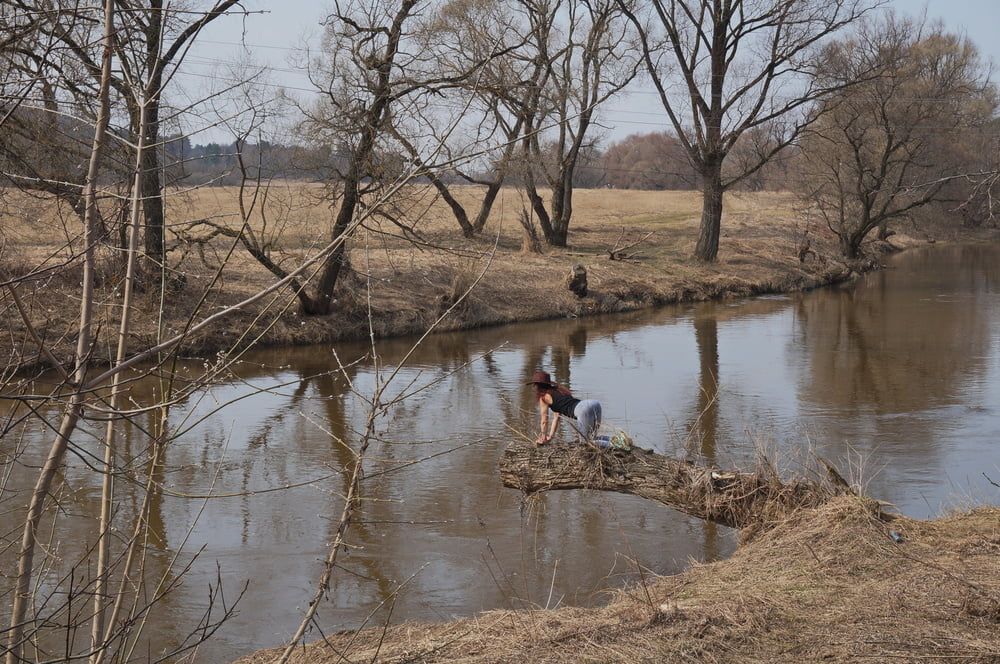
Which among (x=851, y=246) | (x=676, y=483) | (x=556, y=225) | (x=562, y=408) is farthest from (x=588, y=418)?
(x=851, y=246)

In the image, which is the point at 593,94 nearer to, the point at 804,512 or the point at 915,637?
the point at 804,512

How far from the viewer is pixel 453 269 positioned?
25.8 meters

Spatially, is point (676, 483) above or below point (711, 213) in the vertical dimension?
below

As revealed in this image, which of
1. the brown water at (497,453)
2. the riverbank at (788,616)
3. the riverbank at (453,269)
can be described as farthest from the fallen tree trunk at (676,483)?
the riverbank at (453,269)

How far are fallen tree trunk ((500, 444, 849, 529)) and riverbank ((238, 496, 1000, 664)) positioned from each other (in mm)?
601

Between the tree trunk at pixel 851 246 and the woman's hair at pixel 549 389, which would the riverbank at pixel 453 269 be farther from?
the woman's hair at pixel 549 389

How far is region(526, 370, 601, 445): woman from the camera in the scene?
29.2 feet

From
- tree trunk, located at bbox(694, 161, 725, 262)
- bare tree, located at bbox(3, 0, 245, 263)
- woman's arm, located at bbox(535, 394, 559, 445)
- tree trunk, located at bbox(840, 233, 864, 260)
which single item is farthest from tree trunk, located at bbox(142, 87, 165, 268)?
tree trunk, located at bbox(840, 233, 864, 260)

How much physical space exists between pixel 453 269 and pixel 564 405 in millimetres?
16630

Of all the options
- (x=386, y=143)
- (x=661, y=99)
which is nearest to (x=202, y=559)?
(x=386, y=143)

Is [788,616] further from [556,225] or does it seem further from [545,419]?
[556,225]

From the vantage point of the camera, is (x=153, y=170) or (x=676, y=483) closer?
(x=153, y=170)

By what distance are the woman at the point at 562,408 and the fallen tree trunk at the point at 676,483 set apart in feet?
1.00

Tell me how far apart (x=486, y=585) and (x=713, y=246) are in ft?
89.4
